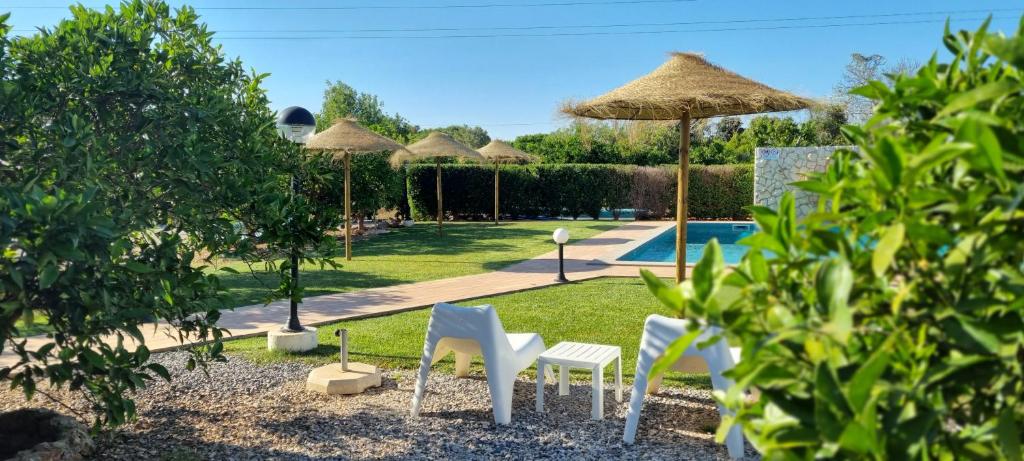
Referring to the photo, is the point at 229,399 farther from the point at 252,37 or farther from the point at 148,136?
the point at 252,37

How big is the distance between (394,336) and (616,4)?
3730cm

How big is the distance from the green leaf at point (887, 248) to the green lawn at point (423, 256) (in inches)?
221

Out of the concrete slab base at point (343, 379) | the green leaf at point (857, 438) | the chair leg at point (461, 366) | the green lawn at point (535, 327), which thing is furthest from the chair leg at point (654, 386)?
the green leaf at point (857, 438)

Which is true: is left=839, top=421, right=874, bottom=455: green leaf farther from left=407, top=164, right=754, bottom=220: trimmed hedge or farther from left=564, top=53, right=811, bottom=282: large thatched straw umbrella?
left=407, top=164, right=754, bottom=220: trimmed hedge

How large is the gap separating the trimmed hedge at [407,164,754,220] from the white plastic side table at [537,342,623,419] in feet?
59.2

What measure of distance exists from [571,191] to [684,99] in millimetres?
16394

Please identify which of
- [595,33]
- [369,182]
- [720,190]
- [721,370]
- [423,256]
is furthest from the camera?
[595,33]

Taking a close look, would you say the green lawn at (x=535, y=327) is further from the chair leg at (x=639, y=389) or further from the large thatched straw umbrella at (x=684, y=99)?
the chair leg at (x=639, y=389)

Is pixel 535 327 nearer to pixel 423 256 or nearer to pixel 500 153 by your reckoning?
pixel 423 256

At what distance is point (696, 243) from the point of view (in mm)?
18031

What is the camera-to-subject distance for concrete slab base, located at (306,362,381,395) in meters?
4.95

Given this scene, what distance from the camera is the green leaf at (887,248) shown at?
2.90 ft

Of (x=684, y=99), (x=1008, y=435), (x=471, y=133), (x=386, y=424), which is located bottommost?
(x=386, y=424)

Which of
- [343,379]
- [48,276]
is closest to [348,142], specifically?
[343,379]
